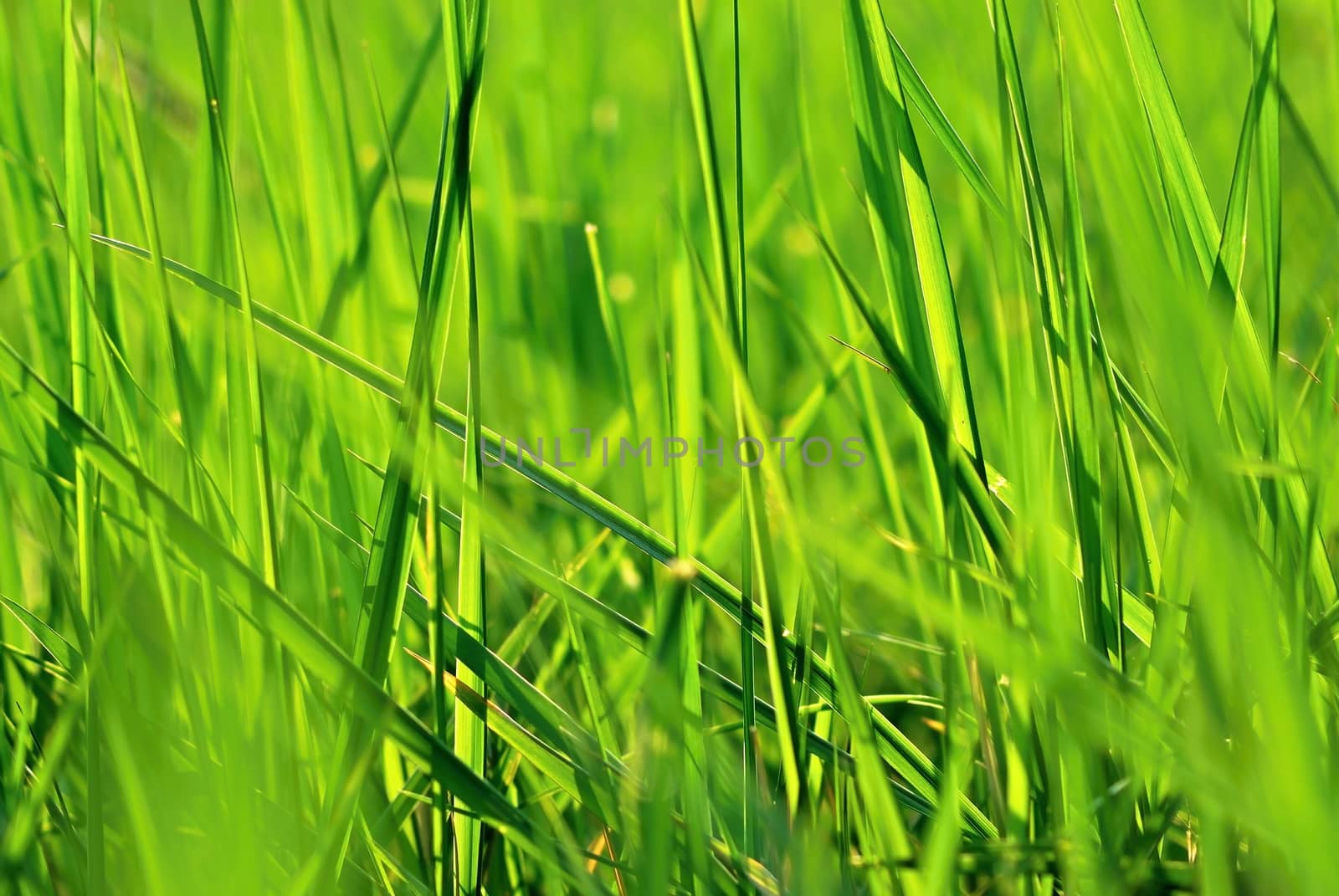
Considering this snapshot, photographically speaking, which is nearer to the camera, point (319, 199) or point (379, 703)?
point (379, 703)

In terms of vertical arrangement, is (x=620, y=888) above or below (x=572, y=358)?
below

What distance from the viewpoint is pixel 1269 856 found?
0.31 metres

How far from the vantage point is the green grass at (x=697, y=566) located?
0.29m

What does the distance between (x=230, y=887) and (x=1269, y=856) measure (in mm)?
323

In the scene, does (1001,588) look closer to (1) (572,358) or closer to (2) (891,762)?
(2) (891,762)

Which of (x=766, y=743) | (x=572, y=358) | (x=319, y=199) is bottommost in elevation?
(x=766, y=743)

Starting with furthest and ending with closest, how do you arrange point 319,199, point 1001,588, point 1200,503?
point 319,199 < point 1001,588 < point 1200,503

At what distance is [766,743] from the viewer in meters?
0.50

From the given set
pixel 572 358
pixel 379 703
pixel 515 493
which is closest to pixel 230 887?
pixel 379 703

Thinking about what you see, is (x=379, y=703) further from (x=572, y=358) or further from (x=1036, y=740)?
(x=572, y=358)

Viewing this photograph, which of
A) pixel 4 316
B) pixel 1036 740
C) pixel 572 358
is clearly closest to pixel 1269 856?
pixel 1036 740

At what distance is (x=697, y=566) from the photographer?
39cm

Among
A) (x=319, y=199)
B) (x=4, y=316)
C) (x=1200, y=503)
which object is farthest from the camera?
(x=4, y=316)

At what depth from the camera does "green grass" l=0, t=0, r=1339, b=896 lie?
0.29m
